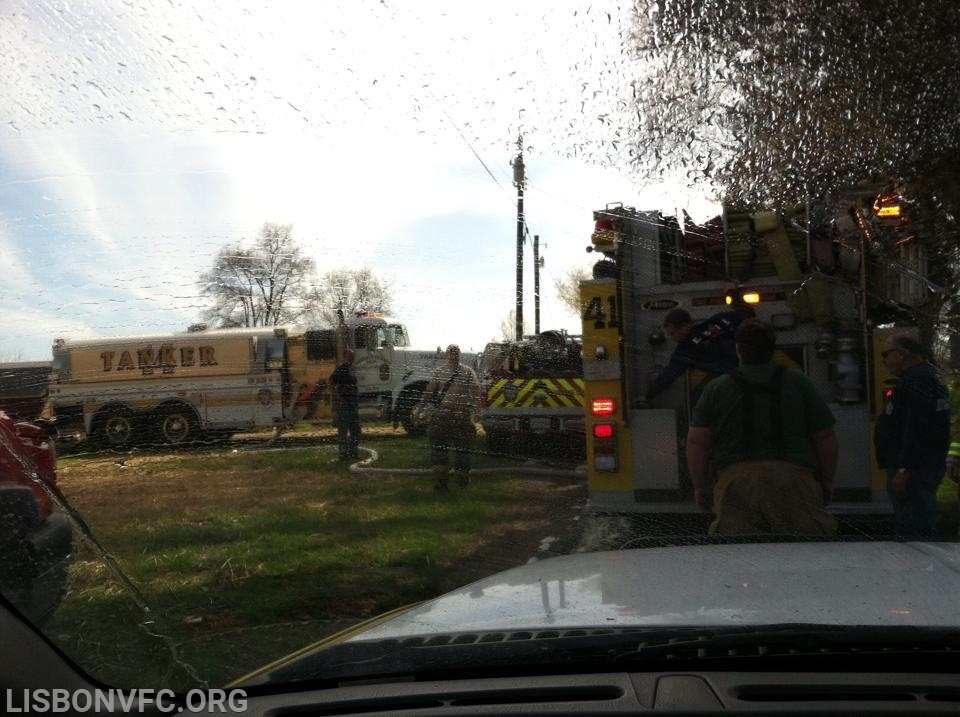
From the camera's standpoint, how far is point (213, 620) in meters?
2.93

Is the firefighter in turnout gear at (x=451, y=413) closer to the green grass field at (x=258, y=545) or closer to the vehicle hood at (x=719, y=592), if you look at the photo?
the green grass field at (x=258, y=545)

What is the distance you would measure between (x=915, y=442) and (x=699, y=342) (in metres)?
1.12

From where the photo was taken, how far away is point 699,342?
4234mm

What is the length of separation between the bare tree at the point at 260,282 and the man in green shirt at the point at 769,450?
5.81 feet

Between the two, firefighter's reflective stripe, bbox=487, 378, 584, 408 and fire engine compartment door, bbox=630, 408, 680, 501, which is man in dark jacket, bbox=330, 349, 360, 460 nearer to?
firefighter's reflective stripe, bbox=487, 378, 584, 408

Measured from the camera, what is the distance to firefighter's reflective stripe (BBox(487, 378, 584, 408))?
394cm

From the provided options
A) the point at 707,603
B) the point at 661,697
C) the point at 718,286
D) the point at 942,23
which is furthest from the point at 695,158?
the point at 661,697

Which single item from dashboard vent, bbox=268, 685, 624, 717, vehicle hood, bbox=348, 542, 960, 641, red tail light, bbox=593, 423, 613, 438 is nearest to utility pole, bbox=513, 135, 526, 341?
red tail light, bbox=593, 423, 613, 438

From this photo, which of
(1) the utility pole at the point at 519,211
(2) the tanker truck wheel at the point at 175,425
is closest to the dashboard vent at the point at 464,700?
(2) the tanker truck wheel at the point at 175,425

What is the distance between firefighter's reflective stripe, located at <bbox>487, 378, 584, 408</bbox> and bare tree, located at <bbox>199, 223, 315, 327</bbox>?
1.06 meters

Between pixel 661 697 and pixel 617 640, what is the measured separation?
0.67 feet

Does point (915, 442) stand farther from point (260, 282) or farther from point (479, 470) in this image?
point (260, 282)

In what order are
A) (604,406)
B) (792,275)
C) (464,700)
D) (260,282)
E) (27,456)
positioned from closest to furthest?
(464,700) → (27,456) → (260,282) → (792,275) → (604,406)

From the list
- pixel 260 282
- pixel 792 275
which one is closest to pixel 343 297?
pixel 260 282
